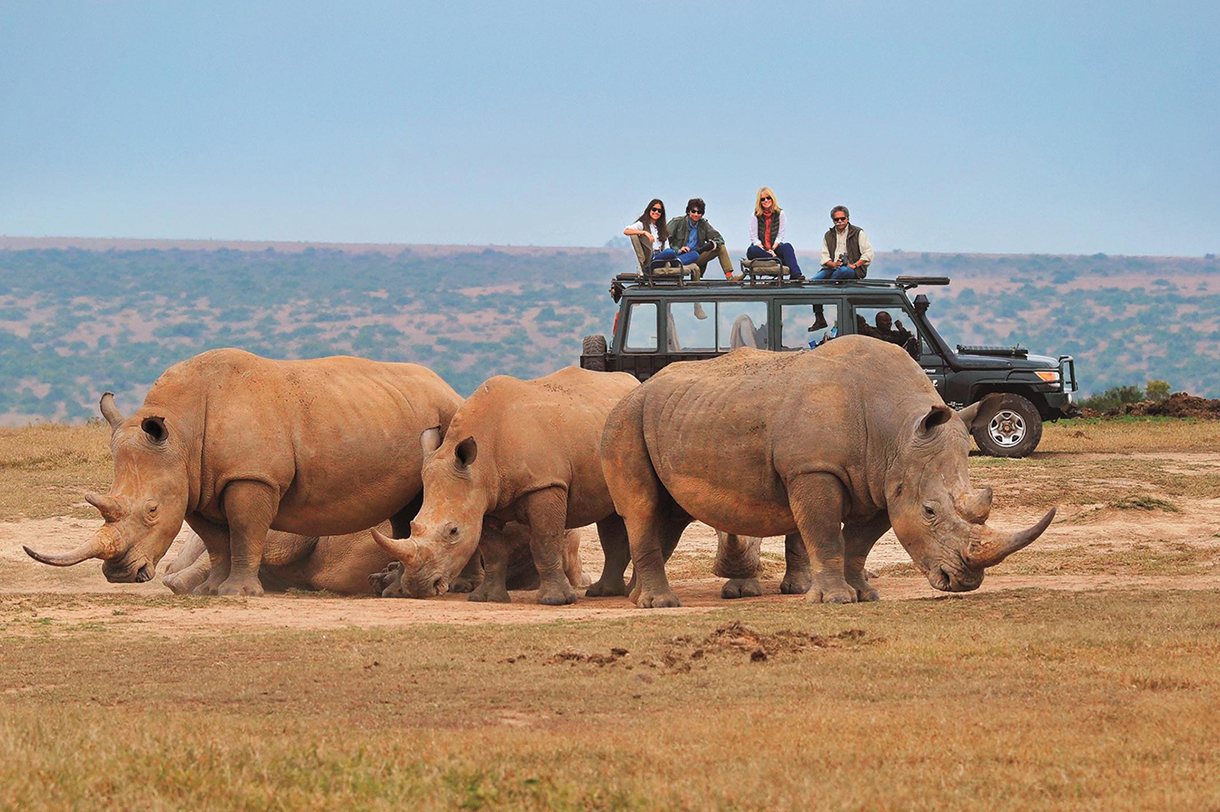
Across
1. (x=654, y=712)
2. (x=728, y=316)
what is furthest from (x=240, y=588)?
(x=728, y=316)

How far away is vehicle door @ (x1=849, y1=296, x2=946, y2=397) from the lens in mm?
23062

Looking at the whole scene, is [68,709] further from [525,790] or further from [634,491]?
[634,491]

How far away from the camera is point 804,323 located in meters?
22.9

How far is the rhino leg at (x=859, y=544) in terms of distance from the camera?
1270cm

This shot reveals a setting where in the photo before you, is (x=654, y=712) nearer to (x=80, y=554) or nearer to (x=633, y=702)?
(x=633, y=702)

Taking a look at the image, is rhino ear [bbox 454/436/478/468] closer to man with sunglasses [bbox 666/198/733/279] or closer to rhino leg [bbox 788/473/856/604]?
rhino leg [bbox 788/473/856/604]

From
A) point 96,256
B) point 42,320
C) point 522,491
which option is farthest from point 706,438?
point 96,256

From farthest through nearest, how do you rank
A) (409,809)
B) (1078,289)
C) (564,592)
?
(1078,289)
(564,592)
(409,809)

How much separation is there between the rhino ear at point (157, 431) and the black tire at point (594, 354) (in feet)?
31.1

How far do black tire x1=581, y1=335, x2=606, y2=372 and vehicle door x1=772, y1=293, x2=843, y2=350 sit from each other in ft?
7.15

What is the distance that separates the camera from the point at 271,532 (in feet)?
50.0

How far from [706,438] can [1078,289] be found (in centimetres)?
14010

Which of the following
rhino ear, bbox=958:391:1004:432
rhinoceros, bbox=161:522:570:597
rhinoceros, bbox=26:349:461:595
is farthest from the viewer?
rhinoceros, bbox=161:522:570:597

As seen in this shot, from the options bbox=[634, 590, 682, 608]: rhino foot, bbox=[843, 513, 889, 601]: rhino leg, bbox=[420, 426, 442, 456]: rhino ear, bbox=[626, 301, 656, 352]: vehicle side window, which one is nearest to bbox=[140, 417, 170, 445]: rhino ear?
bbox=[420, 426, 442, 456]: rhino ear
